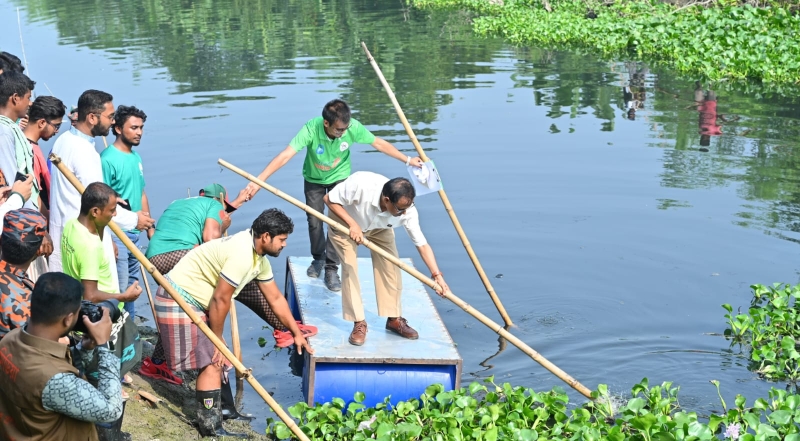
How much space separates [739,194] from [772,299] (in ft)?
13.4

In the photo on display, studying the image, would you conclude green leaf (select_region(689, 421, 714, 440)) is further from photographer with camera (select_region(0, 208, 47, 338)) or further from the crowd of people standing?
photographer with camera (select_region(0, 208, 47, 338))

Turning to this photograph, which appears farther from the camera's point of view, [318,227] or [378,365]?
[318,227]

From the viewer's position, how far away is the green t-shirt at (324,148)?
314 inches

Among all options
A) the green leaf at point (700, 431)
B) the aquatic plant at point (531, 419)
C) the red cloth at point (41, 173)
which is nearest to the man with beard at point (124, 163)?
the red cloth at point (41, 173)

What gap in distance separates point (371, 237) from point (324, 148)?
1.22 metres

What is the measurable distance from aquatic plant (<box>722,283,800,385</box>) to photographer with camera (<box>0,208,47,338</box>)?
18.1 ft

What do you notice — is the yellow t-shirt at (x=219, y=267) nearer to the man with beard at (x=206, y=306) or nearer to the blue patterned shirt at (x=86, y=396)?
the man with beard at (x=206, y=306)

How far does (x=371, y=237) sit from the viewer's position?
7.16m

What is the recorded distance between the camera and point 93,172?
632 cm

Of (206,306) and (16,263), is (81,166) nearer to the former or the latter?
(206,306)

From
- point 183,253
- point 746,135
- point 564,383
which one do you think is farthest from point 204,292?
point 746,135

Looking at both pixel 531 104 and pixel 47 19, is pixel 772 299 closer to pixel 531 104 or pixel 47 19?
pixel 531 104

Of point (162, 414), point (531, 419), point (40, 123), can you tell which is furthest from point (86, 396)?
point (40, 123)

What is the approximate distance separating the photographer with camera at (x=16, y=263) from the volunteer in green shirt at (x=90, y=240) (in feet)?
1.66
